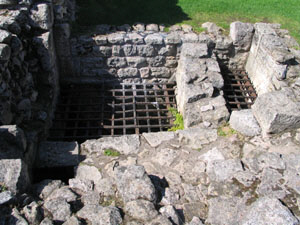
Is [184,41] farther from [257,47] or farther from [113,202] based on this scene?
[113,202]

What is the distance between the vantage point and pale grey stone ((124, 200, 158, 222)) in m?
2.98

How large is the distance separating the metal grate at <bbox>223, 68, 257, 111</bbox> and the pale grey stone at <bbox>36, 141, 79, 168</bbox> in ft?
10.9

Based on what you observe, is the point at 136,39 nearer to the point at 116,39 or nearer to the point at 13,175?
the point at 116,39

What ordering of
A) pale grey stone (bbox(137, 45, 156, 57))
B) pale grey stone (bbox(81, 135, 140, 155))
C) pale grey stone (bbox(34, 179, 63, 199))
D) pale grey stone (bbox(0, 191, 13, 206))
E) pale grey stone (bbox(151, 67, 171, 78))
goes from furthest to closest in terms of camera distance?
pale grey stone (bbox(151, 67, 171, 78)) → pale grey stone (bbox(137, 45, 156, 57)) → pale grey stone (bbox(81, 135, 140, 155)) → pale grey stone (bbox(34, 179, 63, 199)) → pale grey stone (bbox(0, 191, 13, 206))

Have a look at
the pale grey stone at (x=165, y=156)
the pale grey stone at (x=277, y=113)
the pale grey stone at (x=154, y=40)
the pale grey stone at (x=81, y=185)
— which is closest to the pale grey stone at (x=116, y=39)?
the pale grey stone at (x=154, y=40)

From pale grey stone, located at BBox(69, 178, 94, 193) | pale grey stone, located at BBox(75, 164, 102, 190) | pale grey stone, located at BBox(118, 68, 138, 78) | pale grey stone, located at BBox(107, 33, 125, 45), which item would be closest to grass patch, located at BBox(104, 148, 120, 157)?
pale grey stone, located at BBox(75, 164, 102, 190)

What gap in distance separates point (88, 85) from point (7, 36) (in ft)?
→ 8.02

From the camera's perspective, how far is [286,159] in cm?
379

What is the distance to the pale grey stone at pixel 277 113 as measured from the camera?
4285mm

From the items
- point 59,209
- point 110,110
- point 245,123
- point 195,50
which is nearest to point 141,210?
point 59,209

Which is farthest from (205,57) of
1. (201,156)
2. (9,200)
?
(9,200)

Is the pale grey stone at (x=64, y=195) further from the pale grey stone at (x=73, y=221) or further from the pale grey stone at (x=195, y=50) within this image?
the pale grey stone at (x=195, y=50)

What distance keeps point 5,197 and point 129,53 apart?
4274 millimetres

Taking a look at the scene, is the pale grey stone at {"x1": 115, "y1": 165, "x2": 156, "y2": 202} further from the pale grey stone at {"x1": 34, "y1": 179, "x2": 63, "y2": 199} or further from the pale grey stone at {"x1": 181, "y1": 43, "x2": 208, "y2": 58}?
the pale grey stone at {"x1": 181, "y1": 43, "x2": 208, "y2": 58}
